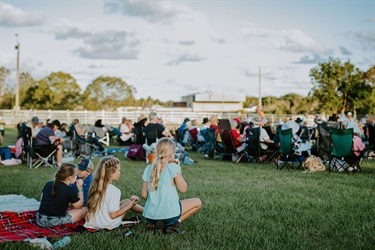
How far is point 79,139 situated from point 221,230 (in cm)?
869

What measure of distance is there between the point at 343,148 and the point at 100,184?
6.36m

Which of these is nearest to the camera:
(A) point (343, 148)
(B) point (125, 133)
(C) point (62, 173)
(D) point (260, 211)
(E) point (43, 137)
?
(C) point (62, 173)

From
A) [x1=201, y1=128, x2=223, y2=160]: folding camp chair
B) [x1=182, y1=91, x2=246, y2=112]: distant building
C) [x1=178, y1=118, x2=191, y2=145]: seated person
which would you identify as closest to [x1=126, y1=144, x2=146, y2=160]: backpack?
[x1=201, y1=128, x2=223, y2=160]: folding camp chair

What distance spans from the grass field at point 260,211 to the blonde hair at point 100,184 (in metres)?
0.30

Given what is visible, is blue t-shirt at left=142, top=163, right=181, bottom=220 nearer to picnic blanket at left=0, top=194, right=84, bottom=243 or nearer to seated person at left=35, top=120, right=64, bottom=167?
picnic blanket at left=0, top=194, right=84, bottom=243

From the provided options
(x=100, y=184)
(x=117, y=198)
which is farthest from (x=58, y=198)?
(x=117, y=198)

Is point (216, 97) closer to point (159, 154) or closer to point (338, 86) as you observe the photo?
point (338, 86)

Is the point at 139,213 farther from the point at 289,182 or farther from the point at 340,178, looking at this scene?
the point at 340,178

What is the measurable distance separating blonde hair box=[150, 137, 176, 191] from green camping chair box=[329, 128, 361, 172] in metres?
5.89

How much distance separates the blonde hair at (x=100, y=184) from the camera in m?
4.62

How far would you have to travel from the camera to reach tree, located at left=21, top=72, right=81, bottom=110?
56156mm

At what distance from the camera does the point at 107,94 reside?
65.5 metres

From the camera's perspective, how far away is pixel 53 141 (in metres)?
10.3

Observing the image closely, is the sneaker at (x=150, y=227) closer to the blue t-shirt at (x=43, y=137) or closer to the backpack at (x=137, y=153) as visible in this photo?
the blue t-shirt at (x=43, y=137)
